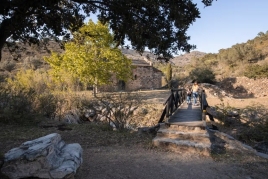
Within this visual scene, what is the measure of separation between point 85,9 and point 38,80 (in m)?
10.4

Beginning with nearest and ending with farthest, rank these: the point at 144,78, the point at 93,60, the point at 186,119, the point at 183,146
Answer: the point at 183,146 < the point at 186,119 < the point at 93,60 < the point at 144,78

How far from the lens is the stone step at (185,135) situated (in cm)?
612

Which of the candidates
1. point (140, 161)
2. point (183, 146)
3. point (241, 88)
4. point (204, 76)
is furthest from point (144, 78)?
point (140, 161)

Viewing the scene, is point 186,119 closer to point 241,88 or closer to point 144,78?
point 241,88

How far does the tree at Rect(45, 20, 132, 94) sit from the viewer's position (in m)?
18.0

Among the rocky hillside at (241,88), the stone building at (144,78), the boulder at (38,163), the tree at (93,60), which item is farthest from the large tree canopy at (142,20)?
the stone building at (144,78)

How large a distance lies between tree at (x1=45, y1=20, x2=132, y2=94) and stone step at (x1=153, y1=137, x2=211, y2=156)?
12.6 metres

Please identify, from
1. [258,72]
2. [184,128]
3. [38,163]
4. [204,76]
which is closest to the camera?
[38,163]

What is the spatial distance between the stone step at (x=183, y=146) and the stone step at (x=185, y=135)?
0.24 meters

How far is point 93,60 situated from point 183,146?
14.9 m

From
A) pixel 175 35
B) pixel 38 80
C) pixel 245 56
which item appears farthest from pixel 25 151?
pixel 245 56

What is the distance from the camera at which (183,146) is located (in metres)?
5.86

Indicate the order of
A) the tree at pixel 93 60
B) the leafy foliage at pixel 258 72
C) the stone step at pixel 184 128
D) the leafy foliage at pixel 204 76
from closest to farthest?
the stone step at pixel 184 128, the tree at pixel 93 60, the leafy foliage at pixel 258 72, the leafy foliage at pixel 204 76

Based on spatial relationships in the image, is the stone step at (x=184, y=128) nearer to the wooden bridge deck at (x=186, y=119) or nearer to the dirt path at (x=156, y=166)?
the wooden bridge deck at (x=186, y=119)
